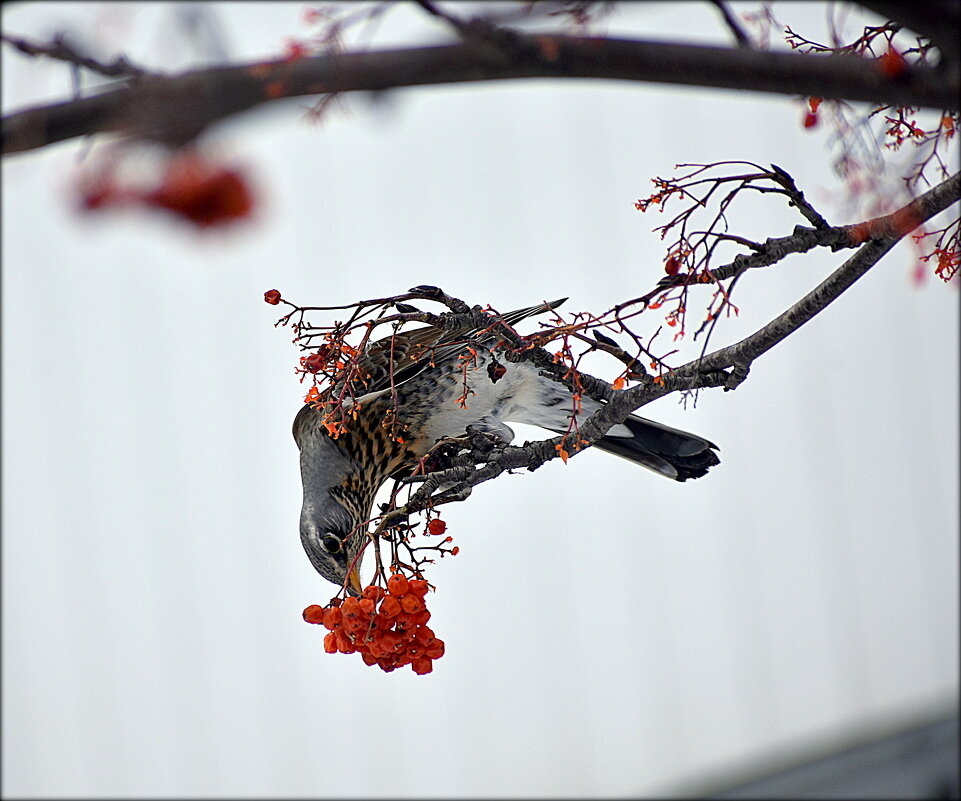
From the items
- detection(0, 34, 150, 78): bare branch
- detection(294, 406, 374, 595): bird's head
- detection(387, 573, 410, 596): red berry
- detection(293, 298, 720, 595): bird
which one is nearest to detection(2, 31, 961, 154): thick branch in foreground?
detection(0, 34, 150, 78): bare branch

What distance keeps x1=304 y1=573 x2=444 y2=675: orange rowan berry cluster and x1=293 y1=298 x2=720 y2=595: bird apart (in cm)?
19

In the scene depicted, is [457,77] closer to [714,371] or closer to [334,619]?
[714,371]

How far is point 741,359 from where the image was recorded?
1.54ft

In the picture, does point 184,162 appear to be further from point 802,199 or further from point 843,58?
A: point 802,199

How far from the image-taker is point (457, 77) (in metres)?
0.22

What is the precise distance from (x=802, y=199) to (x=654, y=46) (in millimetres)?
251

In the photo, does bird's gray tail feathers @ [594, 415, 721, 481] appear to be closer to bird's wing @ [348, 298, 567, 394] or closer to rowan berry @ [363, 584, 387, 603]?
bird's wing @ [348, 298, 567, 394]

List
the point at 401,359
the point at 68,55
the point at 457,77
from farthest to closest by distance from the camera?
the point at 401,359, the point at 68,55, the point at 457,77

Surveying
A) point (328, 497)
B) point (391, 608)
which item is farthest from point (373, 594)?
point (328, 497)

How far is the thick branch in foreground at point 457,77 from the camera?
0.21 m

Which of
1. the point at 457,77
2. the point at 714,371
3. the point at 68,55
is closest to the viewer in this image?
the point at 457,77

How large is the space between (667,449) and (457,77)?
726 millimetres

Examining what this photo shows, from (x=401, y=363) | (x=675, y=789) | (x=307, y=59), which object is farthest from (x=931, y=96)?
(x=675, y=789)

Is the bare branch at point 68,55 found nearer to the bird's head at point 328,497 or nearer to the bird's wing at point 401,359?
the bird's wing at point 401,359
